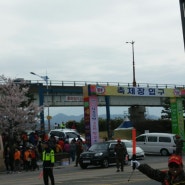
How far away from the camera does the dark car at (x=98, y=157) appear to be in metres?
26.8

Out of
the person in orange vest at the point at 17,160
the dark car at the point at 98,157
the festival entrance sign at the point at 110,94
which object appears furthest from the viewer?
the festival entrance sign at the point at 110,94

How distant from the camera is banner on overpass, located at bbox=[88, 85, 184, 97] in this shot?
35375 millimetres

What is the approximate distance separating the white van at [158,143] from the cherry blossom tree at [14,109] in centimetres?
1089

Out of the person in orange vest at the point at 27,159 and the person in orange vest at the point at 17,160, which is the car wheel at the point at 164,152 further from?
the person in orange vest at the point at 17,160

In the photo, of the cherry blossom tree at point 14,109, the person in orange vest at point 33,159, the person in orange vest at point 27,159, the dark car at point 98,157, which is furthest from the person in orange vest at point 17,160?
the cherry blossom tree at point 14,109

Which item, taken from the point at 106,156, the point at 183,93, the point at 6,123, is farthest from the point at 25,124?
the point at 106,156

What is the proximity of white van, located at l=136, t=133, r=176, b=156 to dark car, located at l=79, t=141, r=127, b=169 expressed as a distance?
10509mm

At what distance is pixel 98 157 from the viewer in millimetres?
26859

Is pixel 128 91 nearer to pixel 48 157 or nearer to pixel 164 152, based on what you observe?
pixel 164 152

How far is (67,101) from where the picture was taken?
62.3 meters

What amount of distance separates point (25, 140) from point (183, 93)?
1659cm

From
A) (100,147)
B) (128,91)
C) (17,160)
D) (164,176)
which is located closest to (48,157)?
(164,176)

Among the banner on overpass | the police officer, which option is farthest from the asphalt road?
the banner on overpass

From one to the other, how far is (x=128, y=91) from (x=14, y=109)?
11031 millimetres
